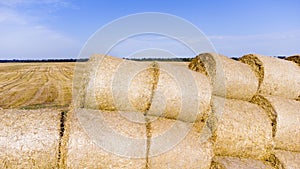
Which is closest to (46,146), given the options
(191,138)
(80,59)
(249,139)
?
(80,59)

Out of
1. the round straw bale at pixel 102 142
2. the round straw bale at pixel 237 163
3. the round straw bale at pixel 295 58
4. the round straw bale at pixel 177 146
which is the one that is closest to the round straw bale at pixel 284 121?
the round straw bale at pixel 237 163

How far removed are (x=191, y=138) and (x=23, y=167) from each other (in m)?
2.07

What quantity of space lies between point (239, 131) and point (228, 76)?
0.81m

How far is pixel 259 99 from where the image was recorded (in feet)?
16.1

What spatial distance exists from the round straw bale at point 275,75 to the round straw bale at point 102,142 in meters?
2.19

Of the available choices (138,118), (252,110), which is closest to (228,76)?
(252,110)

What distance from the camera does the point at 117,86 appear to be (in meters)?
4.05

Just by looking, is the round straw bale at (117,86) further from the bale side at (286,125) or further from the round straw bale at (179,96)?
the bale side at (286,125)

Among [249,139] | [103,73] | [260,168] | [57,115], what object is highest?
[103,73]

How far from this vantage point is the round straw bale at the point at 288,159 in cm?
452

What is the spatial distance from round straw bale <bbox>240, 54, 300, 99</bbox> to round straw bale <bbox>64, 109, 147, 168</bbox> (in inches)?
86.2

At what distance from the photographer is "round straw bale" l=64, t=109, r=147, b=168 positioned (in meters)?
3.74

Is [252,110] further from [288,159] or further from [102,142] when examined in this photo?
[102,142]

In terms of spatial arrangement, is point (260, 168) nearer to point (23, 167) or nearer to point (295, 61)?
point (295, 61)
